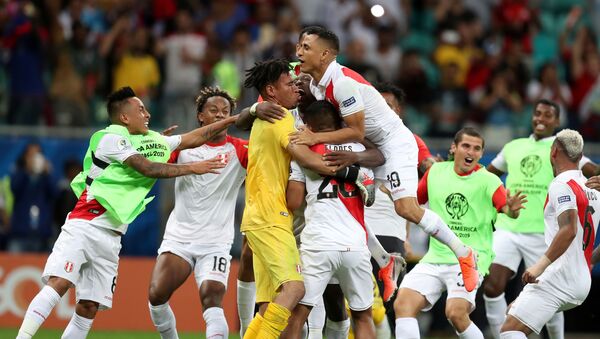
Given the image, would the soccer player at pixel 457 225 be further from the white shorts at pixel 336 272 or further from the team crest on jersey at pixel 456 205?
the white shorts at pixel 336 272

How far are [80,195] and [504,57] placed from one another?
37.5 feet

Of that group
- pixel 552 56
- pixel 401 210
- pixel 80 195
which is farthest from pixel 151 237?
pixel 552 56

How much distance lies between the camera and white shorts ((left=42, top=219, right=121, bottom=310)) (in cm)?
1069

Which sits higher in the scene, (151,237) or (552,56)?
(552,56)

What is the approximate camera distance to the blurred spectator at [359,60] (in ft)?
60.5

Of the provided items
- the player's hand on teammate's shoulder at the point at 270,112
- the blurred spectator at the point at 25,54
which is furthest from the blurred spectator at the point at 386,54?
the player's hand on teammate's shoulder at the point at 270,112

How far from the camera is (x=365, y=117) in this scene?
33.0 ft

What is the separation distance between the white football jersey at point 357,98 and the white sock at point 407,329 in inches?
67.1

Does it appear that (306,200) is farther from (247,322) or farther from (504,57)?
(504,57)

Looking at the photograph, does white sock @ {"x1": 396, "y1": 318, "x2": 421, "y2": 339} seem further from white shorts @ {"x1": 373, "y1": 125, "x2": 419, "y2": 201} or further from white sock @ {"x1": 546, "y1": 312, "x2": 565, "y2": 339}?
white sock @ {"x1": 546, "y1": 312, "x2": 565, "y2": 339}

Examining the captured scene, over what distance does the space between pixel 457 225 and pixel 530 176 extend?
2.23 metres

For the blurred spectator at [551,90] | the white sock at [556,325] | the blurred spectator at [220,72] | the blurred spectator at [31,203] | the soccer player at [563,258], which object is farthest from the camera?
the blurred spectator at [551,90]

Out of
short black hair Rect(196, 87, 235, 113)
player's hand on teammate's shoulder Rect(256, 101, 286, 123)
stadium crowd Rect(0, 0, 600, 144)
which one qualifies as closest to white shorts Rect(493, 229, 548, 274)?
short black hair Rect(196, 87, 235, 113)

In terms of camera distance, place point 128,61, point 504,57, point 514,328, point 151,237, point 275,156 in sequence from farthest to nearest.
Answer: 1. point 504,57
2. point 128,61
3. point 151,237
4. point 514,328
5. point 275,156
